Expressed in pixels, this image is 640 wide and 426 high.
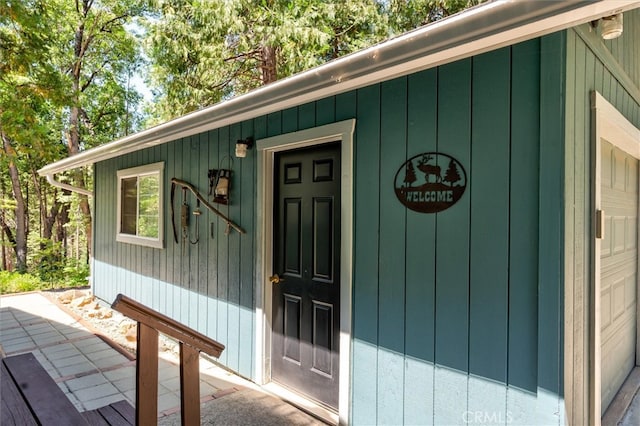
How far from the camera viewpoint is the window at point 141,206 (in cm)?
451

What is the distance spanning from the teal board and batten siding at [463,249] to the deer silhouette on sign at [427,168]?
6 centimetres

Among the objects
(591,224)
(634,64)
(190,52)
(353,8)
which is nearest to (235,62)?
(190,52)

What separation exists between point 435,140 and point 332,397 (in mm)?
1857

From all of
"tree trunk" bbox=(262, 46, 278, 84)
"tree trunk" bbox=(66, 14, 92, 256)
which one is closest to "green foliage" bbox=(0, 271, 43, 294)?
"tree trunk" bbox=(66, 14, 92, 256)

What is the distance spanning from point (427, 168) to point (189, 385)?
5.03 ft

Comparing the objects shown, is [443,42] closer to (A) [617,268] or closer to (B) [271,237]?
(B) [271,237]

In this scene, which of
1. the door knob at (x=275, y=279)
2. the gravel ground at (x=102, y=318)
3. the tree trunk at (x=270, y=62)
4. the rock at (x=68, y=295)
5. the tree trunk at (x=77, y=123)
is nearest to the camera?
the door knob at (x=275, y=279)

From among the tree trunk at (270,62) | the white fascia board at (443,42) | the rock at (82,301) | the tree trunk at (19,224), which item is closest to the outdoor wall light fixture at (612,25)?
the white fascia board at (443,42)

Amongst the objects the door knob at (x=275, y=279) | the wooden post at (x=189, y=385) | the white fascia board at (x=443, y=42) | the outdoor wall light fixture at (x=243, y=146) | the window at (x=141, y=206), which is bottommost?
the wooden post at (x=189, y=385)

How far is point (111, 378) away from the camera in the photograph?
325 centimetres

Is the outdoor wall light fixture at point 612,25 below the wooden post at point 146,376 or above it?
above

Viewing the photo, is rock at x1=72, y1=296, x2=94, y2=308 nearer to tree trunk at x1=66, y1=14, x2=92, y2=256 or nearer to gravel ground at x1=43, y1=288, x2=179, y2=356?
gravel ground at x1=43, y1=288, x2=179, y2=356

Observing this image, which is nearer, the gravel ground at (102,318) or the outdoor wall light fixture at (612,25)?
the outdoor wall light fixture at (612,25)

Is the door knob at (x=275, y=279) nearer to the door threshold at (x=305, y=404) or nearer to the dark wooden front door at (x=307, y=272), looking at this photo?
the dark wooden front door at (x=307, y=272)
